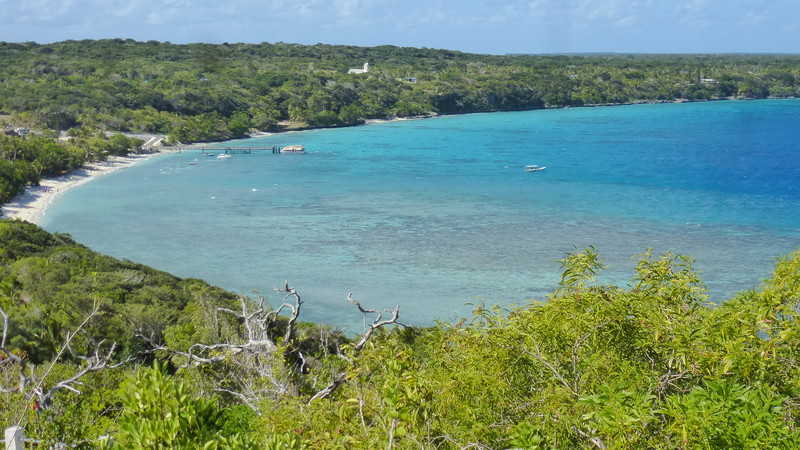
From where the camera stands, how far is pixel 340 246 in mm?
32875

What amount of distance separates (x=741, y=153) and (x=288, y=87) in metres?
51.9

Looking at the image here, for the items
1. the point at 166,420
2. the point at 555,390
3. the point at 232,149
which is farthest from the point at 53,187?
the point at 555,390

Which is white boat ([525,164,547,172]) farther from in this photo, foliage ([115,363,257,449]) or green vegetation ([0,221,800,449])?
→ foliage ([115,363,257,449])

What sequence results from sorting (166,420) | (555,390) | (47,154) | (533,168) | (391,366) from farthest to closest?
(533,168) < (47,154) < (555,390) < (391,366) < (166,420)

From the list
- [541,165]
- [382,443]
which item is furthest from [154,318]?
[541,165]

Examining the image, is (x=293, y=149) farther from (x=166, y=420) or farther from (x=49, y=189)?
(x=166, y=420)

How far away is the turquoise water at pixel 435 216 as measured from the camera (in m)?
27.9

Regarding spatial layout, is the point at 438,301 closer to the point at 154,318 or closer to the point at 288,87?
the point at 154,318

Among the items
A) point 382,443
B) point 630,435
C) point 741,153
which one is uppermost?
point 630,435

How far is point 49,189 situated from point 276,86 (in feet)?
170

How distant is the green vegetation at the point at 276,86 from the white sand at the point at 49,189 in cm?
1066

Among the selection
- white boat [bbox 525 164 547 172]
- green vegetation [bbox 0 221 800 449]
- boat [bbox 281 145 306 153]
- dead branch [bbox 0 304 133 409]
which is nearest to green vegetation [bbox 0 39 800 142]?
boat [bbox 281 145 306 153]

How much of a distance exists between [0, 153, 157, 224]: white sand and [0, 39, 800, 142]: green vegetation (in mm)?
10656

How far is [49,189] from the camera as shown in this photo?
44.2m
